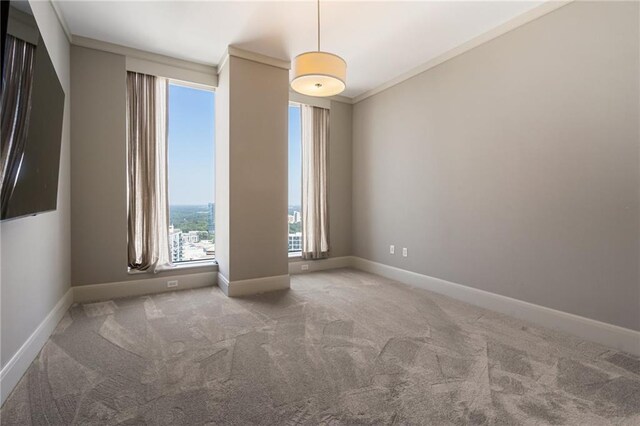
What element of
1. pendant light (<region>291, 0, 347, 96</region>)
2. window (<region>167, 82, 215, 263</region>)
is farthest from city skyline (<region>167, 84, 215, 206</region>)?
pendant light (<region>291, 0, 347, 96</region>)

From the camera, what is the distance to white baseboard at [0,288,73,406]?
1793 mm

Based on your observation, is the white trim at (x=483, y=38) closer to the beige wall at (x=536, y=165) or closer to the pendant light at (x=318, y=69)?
the beige wall at (x=536, y=165)

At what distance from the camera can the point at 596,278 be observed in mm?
2576

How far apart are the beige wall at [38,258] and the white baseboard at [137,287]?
287 millimetres

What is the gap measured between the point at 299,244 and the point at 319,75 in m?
3.14

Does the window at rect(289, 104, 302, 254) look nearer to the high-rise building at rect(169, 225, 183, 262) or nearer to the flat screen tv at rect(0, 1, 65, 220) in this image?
the high-rise building at rect(169, 225, 183, 262)

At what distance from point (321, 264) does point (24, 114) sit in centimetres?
418

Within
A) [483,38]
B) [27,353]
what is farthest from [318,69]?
[27,353]

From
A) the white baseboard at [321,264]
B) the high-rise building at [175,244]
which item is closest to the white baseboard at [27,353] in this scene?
the high-rise building at [175,244]

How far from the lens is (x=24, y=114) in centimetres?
158

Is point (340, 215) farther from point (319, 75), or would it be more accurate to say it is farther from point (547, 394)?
point (547, 394)

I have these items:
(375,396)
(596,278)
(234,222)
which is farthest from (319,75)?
(596,278)

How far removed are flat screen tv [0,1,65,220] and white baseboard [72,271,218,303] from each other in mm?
1923

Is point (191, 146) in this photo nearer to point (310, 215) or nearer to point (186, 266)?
point (186, 266)
